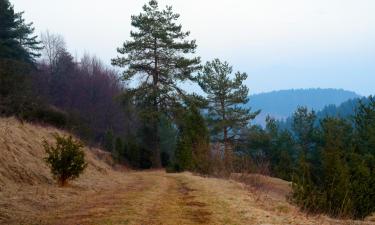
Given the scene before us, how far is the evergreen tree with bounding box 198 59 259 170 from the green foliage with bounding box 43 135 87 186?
3729 centimetres

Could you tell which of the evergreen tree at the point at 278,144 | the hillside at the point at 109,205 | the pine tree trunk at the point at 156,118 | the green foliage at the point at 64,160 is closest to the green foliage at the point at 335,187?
the hillside at the point at 109,205

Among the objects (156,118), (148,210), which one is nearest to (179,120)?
(156,118)

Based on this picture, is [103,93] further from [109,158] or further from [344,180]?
[344,180]

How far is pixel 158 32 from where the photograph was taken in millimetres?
42344

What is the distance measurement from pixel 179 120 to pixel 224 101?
12.6 metres

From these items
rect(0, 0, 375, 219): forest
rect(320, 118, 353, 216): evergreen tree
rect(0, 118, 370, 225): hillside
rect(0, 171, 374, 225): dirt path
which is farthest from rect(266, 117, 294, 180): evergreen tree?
rect(0, 171, 374, 225): dirt path

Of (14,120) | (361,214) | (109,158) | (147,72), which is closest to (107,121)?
(147,72)

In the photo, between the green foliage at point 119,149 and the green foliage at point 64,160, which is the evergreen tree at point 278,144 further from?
the green foliage at point 64,160

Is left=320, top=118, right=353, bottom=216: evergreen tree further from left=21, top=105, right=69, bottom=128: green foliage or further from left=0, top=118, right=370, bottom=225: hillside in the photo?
left=21, top=105, right=69, bottom=128: green foliage

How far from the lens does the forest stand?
21281 mm

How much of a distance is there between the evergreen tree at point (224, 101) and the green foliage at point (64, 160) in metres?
37.3

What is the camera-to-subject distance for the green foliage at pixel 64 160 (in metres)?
15.5

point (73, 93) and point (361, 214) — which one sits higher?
point (73, 93)

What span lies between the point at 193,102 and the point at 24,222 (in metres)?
34.9
